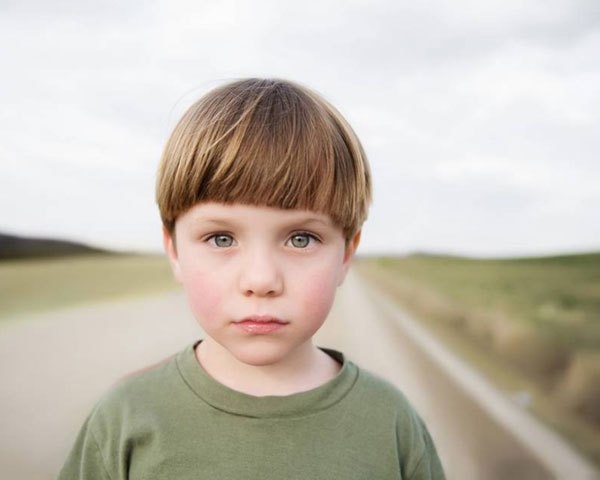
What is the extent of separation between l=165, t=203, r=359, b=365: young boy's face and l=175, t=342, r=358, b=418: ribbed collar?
15cm

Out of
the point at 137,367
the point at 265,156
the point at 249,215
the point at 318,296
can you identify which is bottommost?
the point at 137,367

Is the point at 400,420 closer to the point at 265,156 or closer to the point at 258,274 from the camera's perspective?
the point at 258,274

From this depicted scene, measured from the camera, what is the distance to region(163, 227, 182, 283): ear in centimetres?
148

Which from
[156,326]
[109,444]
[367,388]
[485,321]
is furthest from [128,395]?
[485,321]

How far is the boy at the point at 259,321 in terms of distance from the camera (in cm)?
132

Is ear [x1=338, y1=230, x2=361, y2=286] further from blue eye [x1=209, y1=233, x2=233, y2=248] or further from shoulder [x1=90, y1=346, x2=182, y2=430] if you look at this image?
shoulder [x1=90, y1=346, x2=182, y2=430]

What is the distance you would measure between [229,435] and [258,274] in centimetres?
38

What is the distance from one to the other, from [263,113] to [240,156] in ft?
0.39

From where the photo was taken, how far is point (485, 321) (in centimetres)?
360

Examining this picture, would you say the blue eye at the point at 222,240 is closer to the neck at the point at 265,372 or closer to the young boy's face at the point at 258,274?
the young boy's face at the point at 258,274

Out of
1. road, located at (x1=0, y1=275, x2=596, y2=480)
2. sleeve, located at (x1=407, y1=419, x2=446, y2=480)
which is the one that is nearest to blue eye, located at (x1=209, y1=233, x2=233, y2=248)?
sleeve, located at (x1=407, y1=419, x2=446, y2=480)

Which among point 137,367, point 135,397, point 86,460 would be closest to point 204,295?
point 135,397

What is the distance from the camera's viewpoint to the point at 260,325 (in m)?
1.32

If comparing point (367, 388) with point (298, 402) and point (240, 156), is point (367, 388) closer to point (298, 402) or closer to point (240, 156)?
point (298, 402)
